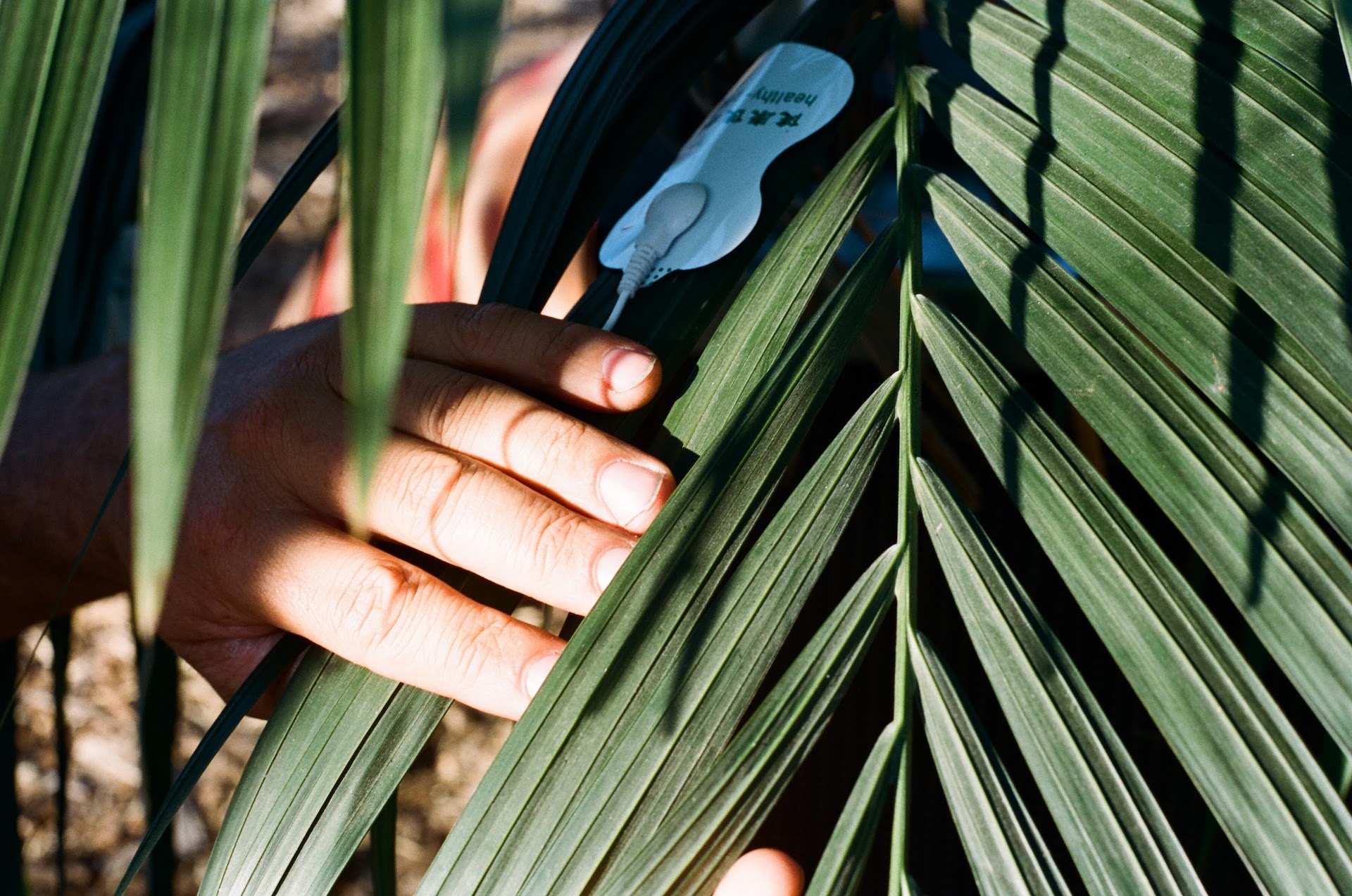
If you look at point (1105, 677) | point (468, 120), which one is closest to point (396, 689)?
point (468, 120)

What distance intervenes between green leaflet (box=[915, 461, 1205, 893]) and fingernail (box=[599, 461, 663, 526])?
111 millimetres

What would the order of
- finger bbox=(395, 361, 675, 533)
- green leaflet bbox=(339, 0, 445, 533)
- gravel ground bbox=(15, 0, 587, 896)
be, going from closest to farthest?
green leaflet bbox=(339, 0, 445, 533) < finger bbox=(395, 361, 675, 533) < gravel ground bbox=(15, 0, 587, 896)

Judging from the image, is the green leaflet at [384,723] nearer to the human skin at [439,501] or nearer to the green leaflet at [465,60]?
the human skin at [439,501]

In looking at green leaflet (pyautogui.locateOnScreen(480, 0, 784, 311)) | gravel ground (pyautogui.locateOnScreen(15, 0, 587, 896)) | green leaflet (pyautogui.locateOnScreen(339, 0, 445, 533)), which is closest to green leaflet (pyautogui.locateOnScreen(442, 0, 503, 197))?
green leaflet (pyautogui.locateOnScreen(339, 0, 445, 533))

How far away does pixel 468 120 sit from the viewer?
157 millimetres

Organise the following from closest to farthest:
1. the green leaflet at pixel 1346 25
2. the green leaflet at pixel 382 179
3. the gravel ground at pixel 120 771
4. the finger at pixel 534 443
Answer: the green leaflet at pixel 382 179
the green leaflet at pixel 1346 25
the finger at pixel 534 443
the gravel ground at pixel 120 771

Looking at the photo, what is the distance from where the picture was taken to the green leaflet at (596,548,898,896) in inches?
12.1

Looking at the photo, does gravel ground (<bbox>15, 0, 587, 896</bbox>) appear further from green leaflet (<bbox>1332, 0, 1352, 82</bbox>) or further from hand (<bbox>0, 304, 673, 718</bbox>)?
green leaflet (<bbox>1332, 0, 1352, 82</bbox>)

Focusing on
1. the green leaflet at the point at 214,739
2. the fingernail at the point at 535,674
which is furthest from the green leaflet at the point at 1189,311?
the green leaflet at the point at 214,739

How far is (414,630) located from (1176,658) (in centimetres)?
26

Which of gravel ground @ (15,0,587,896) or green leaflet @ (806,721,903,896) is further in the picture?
gravel ground @ (15,0,587,896)

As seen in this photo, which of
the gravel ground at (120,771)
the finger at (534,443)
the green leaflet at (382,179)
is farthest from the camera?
the gravel ground at (120,771)

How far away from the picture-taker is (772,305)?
0.38 metres

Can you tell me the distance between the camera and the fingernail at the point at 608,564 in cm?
38
